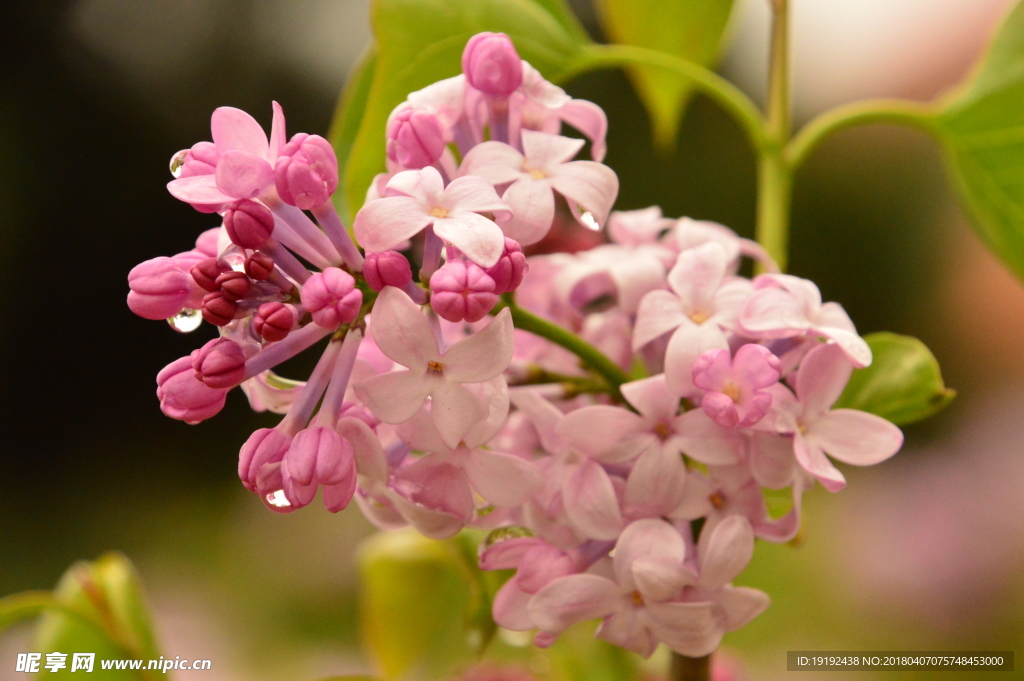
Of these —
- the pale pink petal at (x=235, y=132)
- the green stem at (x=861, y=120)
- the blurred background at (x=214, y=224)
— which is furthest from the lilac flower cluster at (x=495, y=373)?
the blurred background at (x=214, y=224)

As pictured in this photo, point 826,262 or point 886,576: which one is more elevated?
point 826,262

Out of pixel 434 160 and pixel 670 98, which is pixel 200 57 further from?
pixel 434 160

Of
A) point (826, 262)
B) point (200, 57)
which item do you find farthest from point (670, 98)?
point (200, 57)

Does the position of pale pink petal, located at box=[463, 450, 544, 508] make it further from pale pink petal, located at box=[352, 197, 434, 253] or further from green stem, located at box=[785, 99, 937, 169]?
green stem, located at box=[785, 99, 937, 169]

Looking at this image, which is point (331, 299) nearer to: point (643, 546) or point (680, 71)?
point (643, 546)

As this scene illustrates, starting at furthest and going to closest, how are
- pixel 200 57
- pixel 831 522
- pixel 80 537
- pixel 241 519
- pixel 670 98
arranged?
1. pixel 200 57
2. pixel 80 537
3. pixel 241 519
4. pixel 831 522
5. pixel 670 98

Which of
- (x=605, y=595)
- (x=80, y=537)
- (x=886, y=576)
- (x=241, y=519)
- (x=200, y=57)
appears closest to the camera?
(x=605, y=595)

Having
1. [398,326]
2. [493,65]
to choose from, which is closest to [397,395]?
[398,326]
